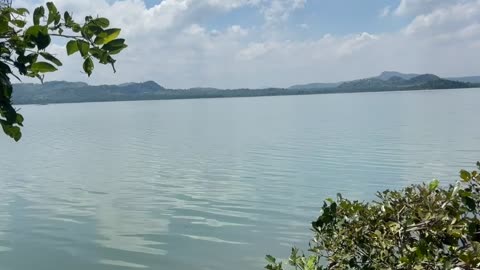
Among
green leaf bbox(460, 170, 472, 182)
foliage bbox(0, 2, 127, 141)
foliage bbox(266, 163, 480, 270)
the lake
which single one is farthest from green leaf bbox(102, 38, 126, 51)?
the lake

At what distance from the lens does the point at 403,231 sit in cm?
295

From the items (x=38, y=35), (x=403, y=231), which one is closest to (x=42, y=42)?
(x=38, y=35)

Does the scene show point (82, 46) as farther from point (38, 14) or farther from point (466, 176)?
point (466, 176)

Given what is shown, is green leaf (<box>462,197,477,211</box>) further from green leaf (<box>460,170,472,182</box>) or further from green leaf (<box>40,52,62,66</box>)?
green leaf (<box>40,52,62,66</box>)

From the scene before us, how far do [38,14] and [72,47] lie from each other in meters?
0.15

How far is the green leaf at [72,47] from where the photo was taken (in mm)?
1385

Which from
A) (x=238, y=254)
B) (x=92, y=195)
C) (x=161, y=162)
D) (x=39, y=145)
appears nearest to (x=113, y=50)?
(x=238, y=254)

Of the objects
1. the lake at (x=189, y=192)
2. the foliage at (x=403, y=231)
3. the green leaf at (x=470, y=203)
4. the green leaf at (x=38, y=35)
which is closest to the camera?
the green leaf at (x=38, y=35)

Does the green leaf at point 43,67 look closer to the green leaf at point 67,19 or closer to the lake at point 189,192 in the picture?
the green leaf at point 67,19

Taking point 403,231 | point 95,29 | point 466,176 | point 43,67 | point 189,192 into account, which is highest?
point 95,29

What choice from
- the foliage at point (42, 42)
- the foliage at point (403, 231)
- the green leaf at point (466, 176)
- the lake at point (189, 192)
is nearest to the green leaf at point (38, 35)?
the foliage at point (42, 42)

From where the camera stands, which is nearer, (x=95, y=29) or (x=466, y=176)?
(x=95, y=29)

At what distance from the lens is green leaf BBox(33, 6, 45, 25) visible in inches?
54.6

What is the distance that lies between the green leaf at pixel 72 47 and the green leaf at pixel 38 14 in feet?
0.39
